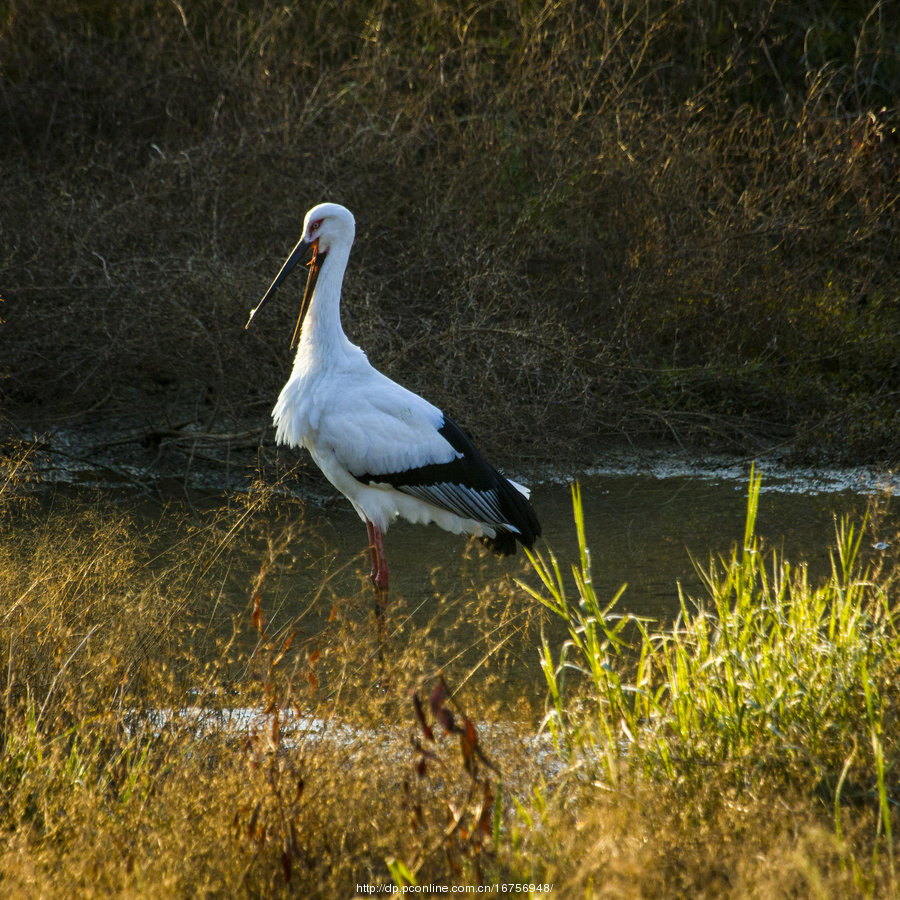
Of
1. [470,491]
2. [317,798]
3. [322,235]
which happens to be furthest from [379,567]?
[317,798]

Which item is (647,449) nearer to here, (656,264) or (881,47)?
(656,264)

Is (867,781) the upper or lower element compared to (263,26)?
lower

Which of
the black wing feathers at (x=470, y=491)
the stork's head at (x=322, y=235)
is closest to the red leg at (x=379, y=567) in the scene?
the black wing feathers at (x=470, y=491)

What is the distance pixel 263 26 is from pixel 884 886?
811cm

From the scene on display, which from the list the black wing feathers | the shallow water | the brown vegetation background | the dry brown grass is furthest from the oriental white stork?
the dry brown grass

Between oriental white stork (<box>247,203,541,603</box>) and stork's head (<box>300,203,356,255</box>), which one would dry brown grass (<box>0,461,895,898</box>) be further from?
stork's head (<box>300,203,356,255</box>)

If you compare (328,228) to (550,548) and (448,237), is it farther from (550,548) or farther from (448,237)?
(448,237)

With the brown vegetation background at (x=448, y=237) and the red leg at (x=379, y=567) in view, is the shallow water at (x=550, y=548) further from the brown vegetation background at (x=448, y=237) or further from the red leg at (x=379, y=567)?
the brown vegetation background at (x=448, y=237)

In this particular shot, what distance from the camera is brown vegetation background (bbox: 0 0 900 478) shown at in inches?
281

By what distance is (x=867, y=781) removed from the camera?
3.02 meters

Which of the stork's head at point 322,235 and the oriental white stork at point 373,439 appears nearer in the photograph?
the oriental white stork at point 373,439

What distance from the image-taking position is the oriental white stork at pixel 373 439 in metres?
5.20

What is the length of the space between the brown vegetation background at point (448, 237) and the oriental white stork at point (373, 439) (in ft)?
5.04

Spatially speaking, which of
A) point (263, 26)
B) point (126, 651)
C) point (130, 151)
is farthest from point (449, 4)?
point (126, 651)
